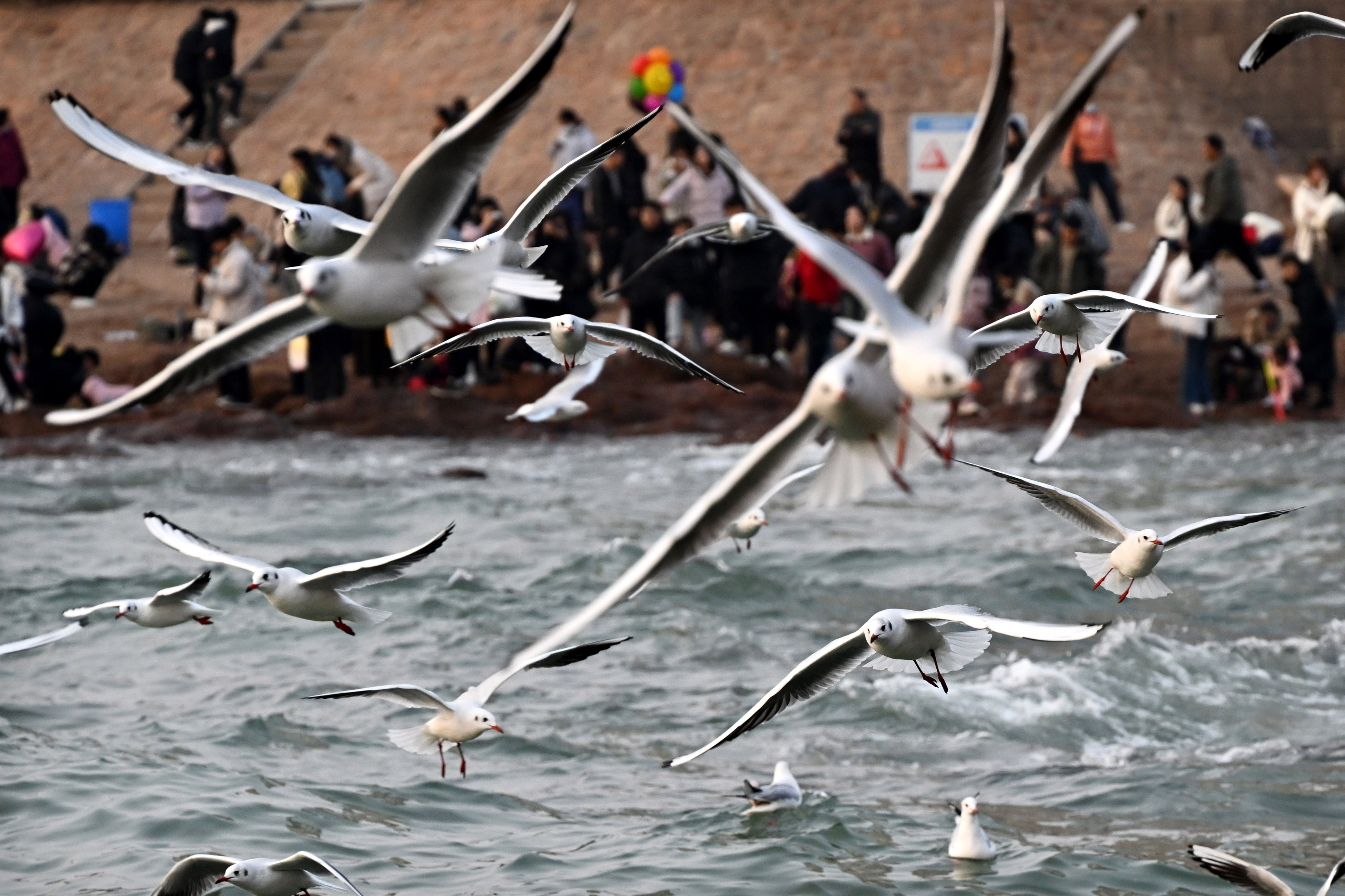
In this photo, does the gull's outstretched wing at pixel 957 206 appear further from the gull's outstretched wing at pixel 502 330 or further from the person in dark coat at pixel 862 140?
the person in dark coat at pixel 862 140

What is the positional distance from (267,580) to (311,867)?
50.7 inches

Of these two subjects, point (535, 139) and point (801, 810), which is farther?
point (535, 139)

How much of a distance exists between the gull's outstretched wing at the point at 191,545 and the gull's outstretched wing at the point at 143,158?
1568 millimetres

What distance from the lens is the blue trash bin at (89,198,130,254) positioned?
1283 inches

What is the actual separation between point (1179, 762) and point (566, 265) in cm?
1233

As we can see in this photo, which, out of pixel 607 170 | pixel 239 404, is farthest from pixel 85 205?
pixel 607 170

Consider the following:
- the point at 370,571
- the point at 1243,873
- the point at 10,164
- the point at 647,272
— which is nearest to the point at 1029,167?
the point at 370,571

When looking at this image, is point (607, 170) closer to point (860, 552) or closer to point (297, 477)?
point (297, 477)

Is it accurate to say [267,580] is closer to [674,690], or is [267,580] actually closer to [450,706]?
[450,706]

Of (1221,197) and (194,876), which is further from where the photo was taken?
(1221,197)

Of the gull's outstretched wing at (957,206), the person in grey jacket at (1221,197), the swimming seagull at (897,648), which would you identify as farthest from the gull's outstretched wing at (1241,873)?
the person in grey jacket at (1221,197)

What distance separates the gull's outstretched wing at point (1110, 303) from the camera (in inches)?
321

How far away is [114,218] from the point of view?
32.7 meters

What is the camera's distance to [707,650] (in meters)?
15.6
